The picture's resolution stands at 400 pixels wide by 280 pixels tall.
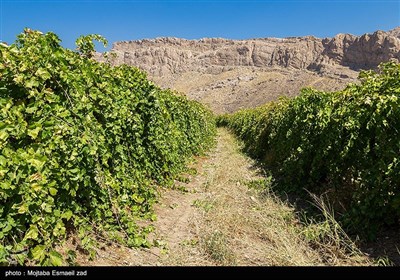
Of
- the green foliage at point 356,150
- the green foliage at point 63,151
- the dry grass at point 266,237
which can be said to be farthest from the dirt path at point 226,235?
the green foliage at point 356,150

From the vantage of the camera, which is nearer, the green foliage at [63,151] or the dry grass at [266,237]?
the green foliage at [63,151]

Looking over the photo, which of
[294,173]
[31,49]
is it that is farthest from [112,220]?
[294,173]

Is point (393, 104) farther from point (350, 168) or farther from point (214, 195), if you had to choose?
point (214, 195)

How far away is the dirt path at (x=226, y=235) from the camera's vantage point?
4758 millimetres

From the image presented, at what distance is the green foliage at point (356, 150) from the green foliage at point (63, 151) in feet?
11.5

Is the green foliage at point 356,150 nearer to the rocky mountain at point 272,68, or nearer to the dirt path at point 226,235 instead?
the dirt path at point 226,235

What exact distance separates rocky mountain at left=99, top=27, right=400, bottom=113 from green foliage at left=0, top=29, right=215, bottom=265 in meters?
85.6

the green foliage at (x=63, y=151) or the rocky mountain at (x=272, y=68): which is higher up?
the rocky mountain at (x=272, y=68)

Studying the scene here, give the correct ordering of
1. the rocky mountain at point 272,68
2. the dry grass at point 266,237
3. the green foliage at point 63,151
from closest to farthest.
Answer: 1. the green foliage at point 63,151
2. the dry grass at point 266,237
3. the rocky mountain at point 272,68

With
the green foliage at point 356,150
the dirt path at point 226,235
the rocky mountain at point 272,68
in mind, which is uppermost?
the rocky mountain at point 272,68

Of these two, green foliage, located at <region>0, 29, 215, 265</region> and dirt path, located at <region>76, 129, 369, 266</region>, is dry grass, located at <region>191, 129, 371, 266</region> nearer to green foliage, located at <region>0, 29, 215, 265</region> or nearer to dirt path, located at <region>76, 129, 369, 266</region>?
dirt path, located at <region>76, 129, 369, 266</region>

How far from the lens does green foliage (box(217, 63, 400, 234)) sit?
5223 mm

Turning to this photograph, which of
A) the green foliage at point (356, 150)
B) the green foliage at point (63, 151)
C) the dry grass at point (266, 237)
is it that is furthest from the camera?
the green foliage at point (356, 150)

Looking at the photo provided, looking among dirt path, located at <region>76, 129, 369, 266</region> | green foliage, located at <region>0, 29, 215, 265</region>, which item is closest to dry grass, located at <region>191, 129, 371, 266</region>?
dirt path, located at <region>76, 129, 369, 266</region>
